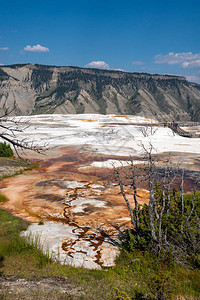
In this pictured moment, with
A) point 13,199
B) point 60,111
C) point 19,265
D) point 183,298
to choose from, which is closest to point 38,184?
point 13,199

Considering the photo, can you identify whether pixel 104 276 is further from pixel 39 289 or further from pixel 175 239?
pixel 175 239

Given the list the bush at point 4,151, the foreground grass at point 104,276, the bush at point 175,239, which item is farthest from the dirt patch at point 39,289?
the bush at point 4,151

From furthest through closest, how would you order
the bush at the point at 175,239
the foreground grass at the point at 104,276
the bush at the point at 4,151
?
the bush at the point at 4,151, the bush at the point at 175,239, the foreground grass at the point at 104,276

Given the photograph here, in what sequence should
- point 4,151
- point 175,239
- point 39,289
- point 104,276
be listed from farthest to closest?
point 4,151
point 175,239
point 104,276
point 39,289

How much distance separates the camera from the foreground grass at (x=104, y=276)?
200 inches

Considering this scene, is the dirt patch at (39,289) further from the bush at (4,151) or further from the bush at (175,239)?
the bush at (4,151)

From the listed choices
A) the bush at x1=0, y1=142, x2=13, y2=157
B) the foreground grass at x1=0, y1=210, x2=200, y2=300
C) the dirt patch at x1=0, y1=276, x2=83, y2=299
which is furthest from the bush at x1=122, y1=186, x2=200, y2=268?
the bush at x1=0, y1=142, x2=13, y2=157

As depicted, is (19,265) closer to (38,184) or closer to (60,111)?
(38,184)

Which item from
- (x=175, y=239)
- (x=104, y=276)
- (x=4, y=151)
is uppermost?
(x=4, y=151)

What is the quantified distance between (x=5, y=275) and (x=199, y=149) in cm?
3077

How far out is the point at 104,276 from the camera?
6.11 meters

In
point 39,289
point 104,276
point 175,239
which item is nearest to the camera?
point 39,289

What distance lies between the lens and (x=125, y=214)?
11.3 meters

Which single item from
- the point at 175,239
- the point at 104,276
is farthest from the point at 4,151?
the point at 175,239
